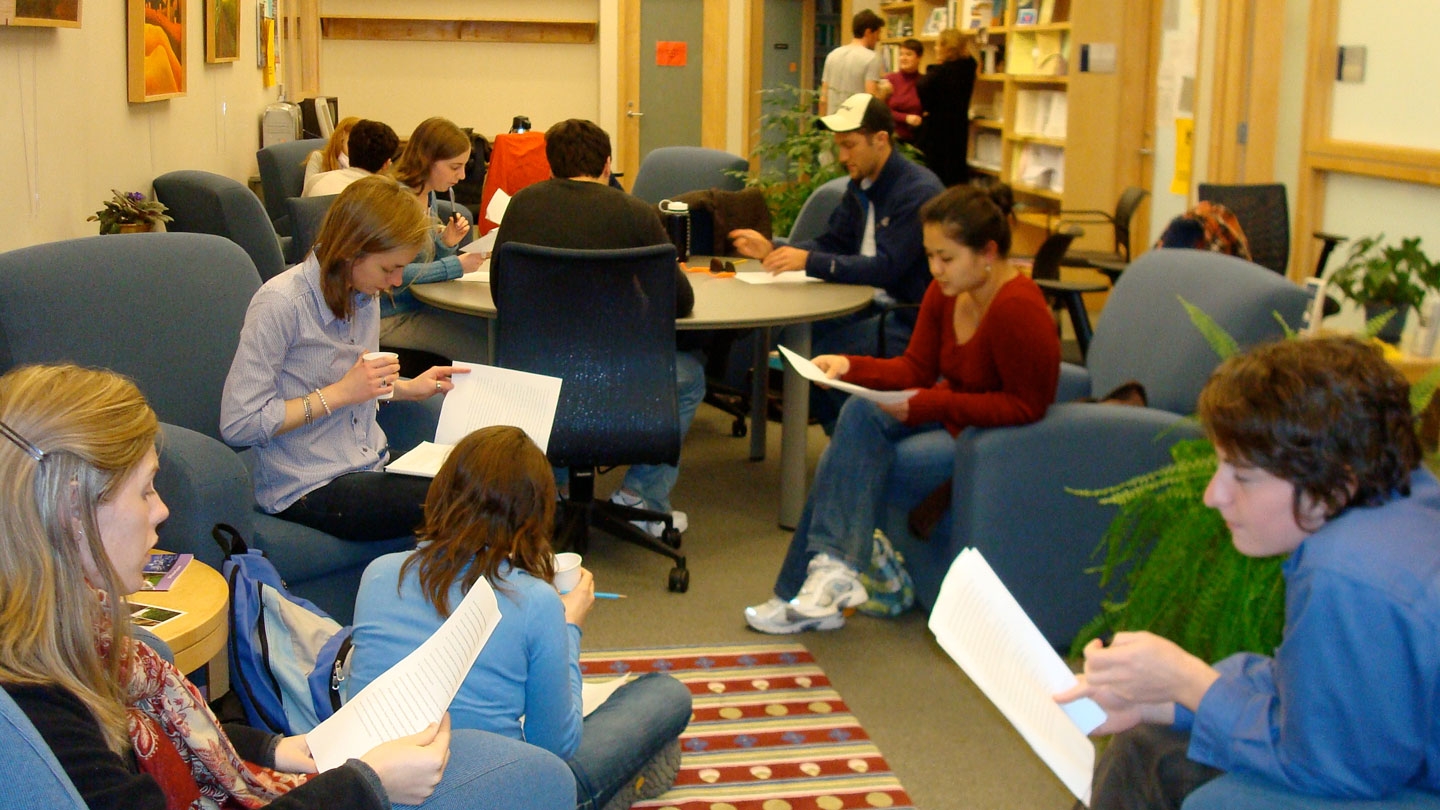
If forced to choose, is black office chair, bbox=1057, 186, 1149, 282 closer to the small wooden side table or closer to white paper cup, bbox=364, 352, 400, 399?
white paper cup, bbox=364, 352, 400, 399

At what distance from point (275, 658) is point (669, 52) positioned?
8.68 meters

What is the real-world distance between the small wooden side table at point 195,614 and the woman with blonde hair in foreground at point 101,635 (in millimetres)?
323

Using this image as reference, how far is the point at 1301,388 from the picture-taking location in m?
1.47

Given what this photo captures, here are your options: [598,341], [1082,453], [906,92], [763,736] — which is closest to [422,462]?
[598,341]

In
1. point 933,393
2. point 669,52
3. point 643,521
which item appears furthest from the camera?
point 669,52

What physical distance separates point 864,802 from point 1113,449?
1.01 m

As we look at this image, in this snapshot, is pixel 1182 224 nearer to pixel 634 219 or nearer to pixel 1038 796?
pixel 634 219

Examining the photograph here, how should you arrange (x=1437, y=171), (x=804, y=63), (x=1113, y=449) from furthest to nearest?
(x=804, y=63)
(x=1437, y=171)
(x=1113, y=449)

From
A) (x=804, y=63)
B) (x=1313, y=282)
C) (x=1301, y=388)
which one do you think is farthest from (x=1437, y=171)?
(x=804, y=63)

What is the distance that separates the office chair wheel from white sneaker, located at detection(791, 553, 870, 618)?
1.40 feet

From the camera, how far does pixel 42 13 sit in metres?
3.68

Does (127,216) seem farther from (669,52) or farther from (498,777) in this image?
(669,52)

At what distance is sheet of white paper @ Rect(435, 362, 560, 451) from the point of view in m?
2.87

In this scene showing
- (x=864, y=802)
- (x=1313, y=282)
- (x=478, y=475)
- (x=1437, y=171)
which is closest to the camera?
(x=478, y=475)
